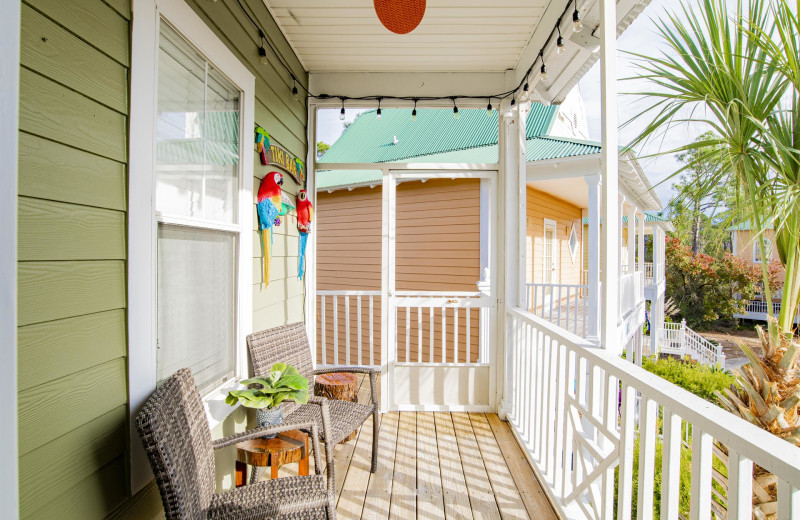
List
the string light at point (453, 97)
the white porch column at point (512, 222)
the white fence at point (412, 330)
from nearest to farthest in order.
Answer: the string light at point (453, 97)
the white porch column at point (512, 222)
the white fence at point (412, 330)

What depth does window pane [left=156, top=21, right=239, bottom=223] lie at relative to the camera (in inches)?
61.6

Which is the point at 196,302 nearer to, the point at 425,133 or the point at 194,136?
the point at 194,136

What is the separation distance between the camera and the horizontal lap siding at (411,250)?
595 cm

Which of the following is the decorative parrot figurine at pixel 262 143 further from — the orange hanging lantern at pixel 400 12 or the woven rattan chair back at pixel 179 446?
the woven rattan chair back at pixel 179 446

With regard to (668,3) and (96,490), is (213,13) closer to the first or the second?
(96,490)

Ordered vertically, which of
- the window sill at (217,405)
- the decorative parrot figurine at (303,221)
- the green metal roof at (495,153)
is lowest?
the window sill at (217,405)

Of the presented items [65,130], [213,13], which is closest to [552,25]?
[213,13]

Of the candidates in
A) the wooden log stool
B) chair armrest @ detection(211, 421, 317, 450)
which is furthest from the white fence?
chair armrest @ detection(211, 421, 317, 450)

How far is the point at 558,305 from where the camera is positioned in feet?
19.3

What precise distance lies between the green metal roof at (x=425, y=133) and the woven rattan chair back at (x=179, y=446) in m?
5.21

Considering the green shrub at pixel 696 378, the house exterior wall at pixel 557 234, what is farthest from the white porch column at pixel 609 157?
the green shrub at pixel 696 378

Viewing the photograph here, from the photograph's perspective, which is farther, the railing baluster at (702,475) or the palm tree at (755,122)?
the palm tree at (755,122)

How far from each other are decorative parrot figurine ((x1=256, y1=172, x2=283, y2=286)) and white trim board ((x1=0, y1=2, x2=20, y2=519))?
1.80m

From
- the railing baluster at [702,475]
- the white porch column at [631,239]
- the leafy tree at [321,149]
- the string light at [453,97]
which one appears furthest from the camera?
the leafy tree at [321,149]
